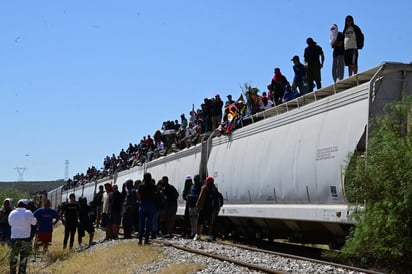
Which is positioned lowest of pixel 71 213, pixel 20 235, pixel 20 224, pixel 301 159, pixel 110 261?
pixel 110 261

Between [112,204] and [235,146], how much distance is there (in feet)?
15.0

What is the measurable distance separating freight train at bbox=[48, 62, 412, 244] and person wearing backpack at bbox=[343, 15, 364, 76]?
1076 mm

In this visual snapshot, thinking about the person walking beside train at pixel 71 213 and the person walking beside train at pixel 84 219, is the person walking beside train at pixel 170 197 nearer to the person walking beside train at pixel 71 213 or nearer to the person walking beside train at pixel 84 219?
the person walking beside train at pixel 71 213

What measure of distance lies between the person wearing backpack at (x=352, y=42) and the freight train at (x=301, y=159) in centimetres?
108

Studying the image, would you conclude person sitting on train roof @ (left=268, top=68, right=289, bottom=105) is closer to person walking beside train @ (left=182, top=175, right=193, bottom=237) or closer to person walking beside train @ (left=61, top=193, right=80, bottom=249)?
person walking beside train @ (left=182, top=175, right=193, bottom=237)

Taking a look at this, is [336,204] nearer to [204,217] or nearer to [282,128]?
[282,128]

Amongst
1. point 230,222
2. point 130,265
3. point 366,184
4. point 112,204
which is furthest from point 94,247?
point 366,184

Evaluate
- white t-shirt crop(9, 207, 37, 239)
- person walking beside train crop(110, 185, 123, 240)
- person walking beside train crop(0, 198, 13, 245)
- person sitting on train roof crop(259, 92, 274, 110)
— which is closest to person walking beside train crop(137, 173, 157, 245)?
white t-shirt crop(9, 207, 37, 239)

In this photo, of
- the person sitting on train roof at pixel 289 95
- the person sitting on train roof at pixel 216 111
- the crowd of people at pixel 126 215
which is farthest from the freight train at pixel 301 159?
the person sitting on train roof at pixel 216 111

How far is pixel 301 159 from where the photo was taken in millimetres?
13500

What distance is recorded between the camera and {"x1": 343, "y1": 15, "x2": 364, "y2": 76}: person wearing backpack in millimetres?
14094

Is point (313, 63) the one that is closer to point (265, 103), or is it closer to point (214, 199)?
point (265, 103)

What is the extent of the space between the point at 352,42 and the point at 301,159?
2.72 m

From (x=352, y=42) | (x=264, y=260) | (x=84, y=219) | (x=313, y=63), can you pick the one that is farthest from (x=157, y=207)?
(x=352, y=42)
